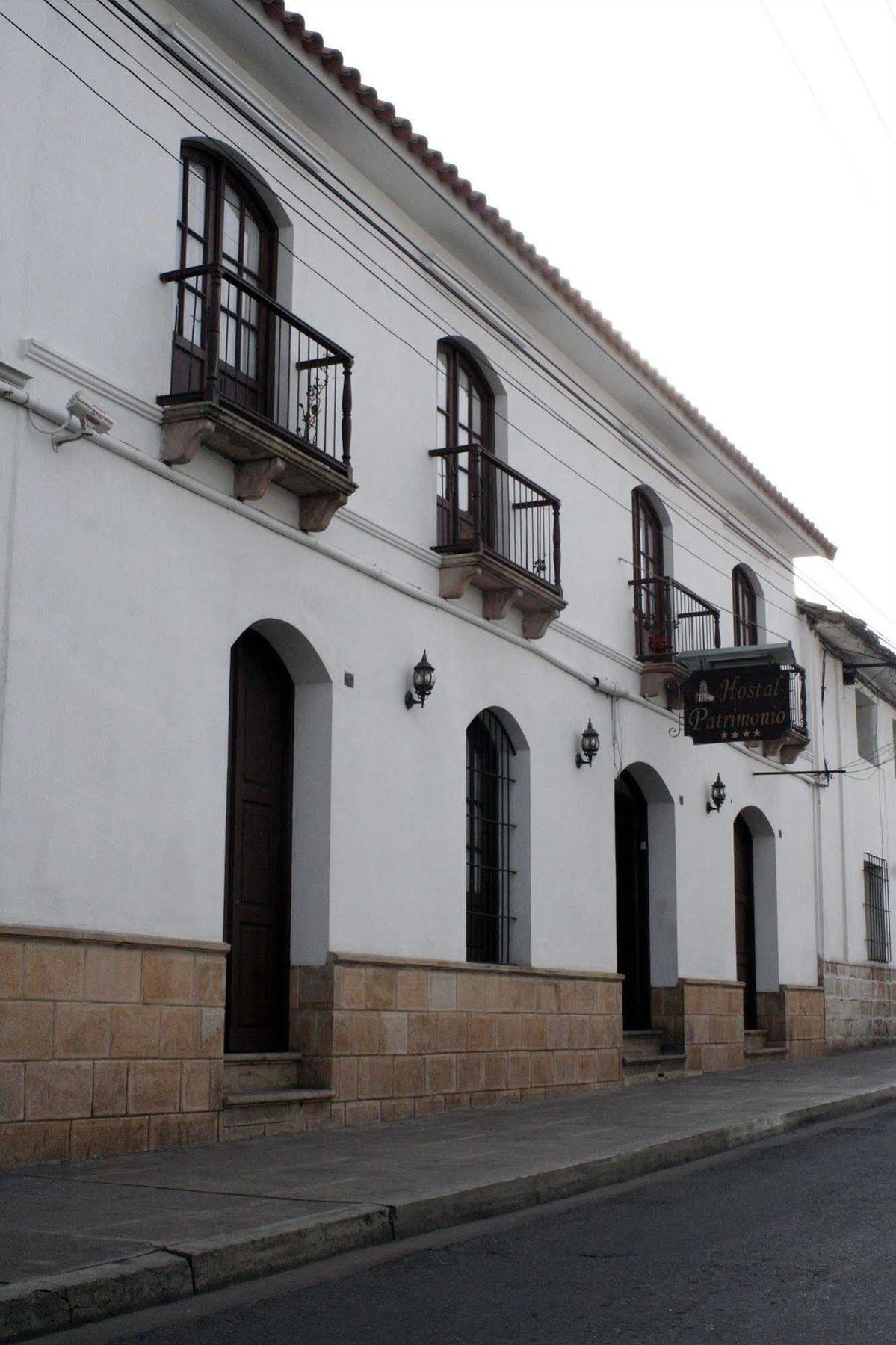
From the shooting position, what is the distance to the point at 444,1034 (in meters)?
12.0

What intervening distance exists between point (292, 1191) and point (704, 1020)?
10930 mm

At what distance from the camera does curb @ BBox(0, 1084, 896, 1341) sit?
196 inches

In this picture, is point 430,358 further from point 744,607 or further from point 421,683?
point 744,607

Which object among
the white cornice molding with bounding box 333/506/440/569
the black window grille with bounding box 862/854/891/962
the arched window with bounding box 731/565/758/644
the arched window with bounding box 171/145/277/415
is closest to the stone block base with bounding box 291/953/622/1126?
the white cornice molding with bounding box 333/506/440/569

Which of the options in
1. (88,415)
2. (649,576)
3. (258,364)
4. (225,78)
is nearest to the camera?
(88,415)

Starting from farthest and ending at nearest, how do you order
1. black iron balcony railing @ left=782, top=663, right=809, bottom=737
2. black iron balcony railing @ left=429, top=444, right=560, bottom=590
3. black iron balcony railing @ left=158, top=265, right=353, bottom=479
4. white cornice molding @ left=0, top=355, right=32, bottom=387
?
black iron balcony railing @ left=782, top=663, right=809, bottom=737 < black iron balcony railing @ left=429, top=444, right=560, bottom=590 < black iron balcony railing @ left=158, top=265, right=353, bottom=479 < white cornice molding @ left=0, top=355, right=32, bottom=387

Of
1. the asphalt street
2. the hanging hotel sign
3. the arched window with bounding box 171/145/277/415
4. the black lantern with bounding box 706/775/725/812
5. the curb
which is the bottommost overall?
the asphalt street

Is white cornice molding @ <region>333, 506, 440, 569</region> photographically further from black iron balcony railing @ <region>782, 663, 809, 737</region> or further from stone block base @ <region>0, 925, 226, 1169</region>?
black iron balcony railing @ <region>782, 663, 809, 737</region>

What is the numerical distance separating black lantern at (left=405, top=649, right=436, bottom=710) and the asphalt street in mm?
4903

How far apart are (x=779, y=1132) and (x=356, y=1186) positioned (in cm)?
A: 513

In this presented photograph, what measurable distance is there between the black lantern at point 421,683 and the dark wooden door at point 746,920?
9.03m

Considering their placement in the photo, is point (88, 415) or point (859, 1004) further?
point (859, 1004)

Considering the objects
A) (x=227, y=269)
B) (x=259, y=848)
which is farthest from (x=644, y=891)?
(x=227, y=269)

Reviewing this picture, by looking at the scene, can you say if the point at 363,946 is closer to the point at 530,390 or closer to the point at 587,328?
the point at 530,390
